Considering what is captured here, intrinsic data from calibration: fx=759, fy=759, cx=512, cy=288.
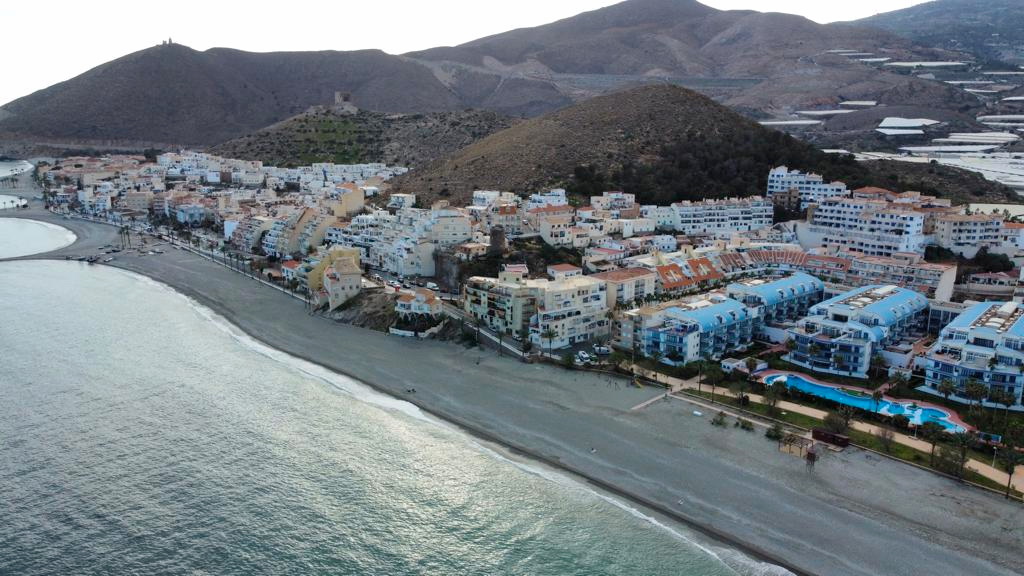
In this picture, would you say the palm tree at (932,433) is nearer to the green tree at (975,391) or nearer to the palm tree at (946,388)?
the green tree at (975,391)

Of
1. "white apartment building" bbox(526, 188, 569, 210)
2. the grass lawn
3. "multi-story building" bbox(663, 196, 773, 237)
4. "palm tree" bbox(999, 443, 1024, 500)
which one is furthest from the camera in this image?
"white apartment building" bbox(526, 188, 569, 210)

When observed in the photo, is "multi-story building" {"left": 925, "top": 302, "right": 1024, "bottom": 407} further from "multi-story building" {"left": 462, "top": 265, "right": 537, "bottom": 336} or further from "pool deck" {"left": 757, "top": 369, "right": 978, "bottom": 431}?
"multi-story building" {"left": 462, "top": 265, "right": 537, "bottom": 336}

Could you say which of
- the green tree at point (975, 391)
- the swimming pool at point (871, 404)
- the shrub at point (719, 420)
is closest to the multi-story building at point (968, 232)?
the green tree at point (975, 391)

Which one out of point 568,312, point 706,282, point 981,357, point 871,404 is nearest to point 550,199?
point 706,282

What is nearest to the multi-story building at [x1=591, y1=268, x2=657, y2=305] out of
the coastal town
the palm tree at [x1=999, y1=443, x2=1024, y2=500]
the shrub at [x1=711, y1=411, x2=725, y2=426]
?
the coastal town

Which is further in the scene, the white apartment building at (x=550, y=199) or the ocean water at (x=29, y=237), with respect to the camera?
the ocean water at (x=29, y=237)

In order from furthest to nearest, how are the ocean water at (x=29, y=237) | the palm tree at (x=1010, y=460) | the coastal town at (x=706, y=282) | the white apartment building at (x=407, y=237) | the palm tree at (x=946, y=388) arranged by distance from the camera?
the ocean water at (x=29, y=237)
the white apartment building at (x=407, y=237)
the coastal town at (x=706, y=282)
the palm tree at (x=946, y=388)
the palm tree at (x=1010, y=460)

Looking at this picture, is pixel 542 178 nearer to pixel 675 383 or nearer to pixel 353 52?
pixel 675 383
